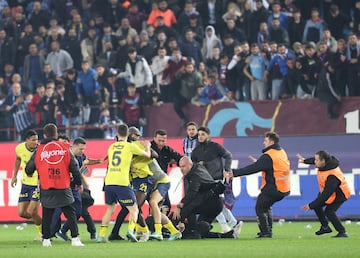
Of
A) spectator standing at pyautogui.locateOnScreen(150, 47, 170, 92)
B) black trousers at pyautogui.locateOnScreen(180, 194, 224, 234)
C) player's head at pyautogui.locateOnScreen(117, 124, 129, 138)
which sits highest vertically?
spectator standing at pyautogui.locateOnScreen(150, 47, 170, 92)

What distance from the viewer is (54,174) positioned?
18969 millimetres

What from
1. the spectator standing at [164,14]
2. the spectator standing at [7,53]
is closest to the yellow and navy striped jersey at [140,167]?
the spectator standing at [164,14]

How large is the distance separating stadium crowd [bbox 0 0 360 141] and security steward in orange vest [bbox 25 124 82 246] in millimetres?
10479

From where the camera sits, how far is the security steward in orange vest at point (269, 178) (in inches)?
829

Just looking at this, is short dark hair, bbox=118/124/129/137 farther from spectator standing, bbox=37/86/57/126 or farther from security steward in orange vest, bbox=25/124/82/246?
spectator standing, bbox=37/86/57/126

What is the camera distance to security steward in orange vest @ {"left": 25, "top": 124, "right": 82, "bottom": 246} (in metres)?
19.0

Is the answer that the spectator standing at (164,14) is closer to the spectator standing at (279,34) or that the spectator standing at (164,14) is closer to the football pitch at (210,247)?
the spectator standing at (279,34)

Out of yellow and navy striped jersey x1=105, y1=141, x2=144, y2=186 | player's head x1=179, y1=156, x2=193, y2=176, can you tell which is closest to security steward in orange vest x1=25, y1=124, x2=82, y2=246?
yellow and navy striped jersey x1=105, y1=141, x2=144, y2=186

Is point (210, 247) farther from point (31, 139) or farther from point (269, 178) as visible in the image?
point (31, 139)

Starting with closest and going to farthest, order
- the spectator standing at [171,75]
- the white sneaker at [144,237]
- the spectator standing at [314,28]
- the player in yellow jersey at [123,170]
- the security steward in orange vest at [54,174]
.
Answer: the security steward in orange vest at [54,174]
the player in yellow jersey at [123,170]
the white sneaker at [144,237]
the spectator standing at [171,75]
the spectator standing at [314,28]

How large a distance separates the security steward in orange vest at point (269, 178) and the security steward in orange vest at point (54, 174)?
373 cm

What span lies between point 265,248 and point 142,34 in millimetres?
15733

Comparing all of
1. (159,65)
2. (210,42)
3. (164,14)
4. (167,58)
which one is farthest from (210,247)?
(164,14)

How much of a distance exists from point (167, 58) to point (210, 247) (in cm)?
1347
